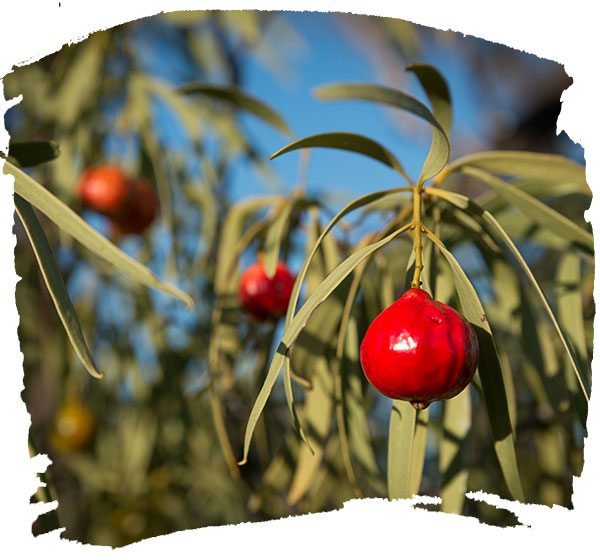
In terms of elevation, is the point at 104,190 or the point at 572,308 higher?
the point at 104,190

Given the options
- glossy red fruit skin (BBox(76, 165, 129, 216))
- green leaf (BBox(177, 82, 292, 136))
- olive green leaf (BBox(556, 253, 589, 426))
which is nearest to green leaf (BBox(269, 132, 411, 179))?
green leaf (BBox(177, 82, 292, 136))

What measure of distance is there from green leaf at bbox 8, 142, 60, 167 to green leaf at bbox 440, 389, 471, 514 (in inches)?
14.8

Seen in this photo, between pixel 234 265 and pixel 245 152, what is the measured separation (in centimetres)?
87

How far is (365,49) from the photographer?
210cm

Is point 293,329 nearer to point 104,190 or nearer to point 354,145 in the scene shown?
point 354,145

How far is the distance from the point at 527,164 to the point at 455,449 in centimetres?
25

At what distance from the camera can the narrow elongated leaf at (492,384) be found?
0.35 meters

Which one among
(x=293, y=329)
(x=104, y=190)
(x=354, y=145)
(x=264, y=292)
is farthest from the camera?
(x=104, y=190)

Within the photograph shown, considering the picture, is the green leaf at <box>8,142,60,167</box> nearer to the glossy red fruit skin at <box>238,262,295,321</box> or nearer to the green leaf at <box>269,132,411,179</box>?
the green leaf at <box>269,132,411,179</box>

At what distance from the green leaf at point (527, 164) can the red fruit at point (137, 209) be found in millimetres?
733

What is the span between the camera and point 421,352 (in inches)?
12.3

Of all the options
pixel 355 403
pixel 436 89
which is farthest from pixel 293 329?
pixel 355 403

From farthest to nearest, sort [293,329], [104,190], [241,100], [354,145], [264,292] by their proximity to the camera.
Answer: [104,190], [264,292], [241,100], [354,145], [293,329]

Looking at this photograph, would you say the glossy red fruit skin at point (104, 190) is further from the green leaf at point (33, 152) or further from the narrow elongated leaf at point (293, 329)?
the narrow elongated leaf at point (293, 329)
